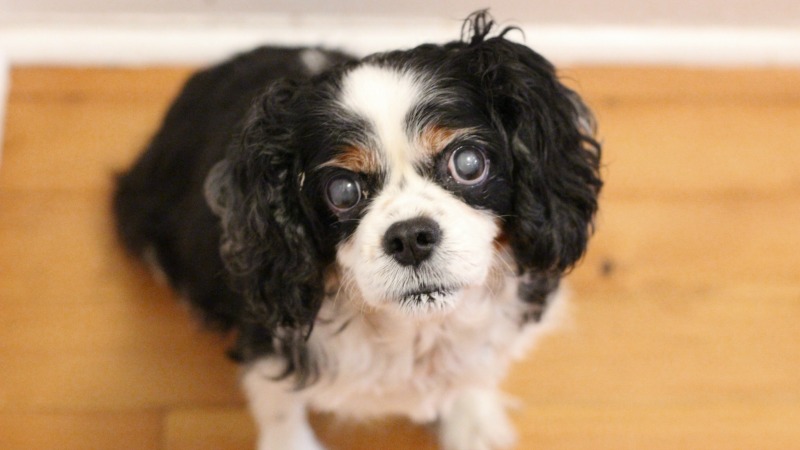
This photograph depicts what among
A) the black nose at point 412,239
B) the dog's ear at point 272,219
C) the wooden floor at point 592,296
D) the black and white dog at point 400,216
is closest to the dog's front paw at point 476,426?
the wooden floor at point 592,296

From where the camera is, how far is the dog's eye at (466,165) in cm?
141

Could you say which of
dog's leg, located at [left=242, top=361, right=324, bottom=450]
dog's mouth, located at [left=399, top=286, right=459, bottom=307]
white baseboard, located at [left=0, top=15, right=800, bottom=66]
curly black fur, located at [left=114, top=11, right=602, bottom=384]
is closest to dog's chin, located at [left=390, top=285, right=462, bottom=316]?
dog's mouth, located at [left=399, top=286, right=459, bottom=307]

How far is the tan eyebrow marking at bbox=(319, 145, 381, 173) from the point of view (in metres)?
1.40

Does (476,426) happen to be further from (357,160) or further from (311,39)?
(311,39)

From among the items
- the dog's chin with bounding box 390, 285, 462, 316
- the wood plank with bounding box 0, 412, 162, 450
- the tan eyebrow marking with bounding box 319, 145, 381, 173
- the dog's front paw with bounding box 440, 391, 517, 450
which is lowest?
the wood plank with bounding box 0, 412, 162, 450

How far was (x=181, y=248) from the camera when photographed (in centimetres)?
198

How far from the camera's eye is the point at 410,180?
1405 mm

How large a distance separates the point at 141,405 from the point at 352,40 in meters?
1.22

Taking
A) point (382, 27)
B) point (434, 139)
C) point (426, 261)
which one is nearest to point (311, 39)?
point (382, 27)

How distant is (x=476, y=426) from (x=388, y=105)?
98 cm

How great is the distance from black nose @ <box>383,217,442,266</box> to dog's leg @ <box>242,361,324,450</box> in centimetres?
59

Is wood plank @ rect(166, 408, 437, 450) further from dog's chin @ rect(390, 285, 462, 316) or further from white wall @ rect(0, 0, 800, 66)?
white wall @ rect(0, 0, 800, 66)

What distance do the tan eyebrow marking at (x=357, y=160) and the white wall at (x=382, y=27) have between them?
1147 millimetres

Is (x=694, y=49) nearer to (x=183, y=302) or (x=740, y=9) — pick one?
(x=740, y=9)
